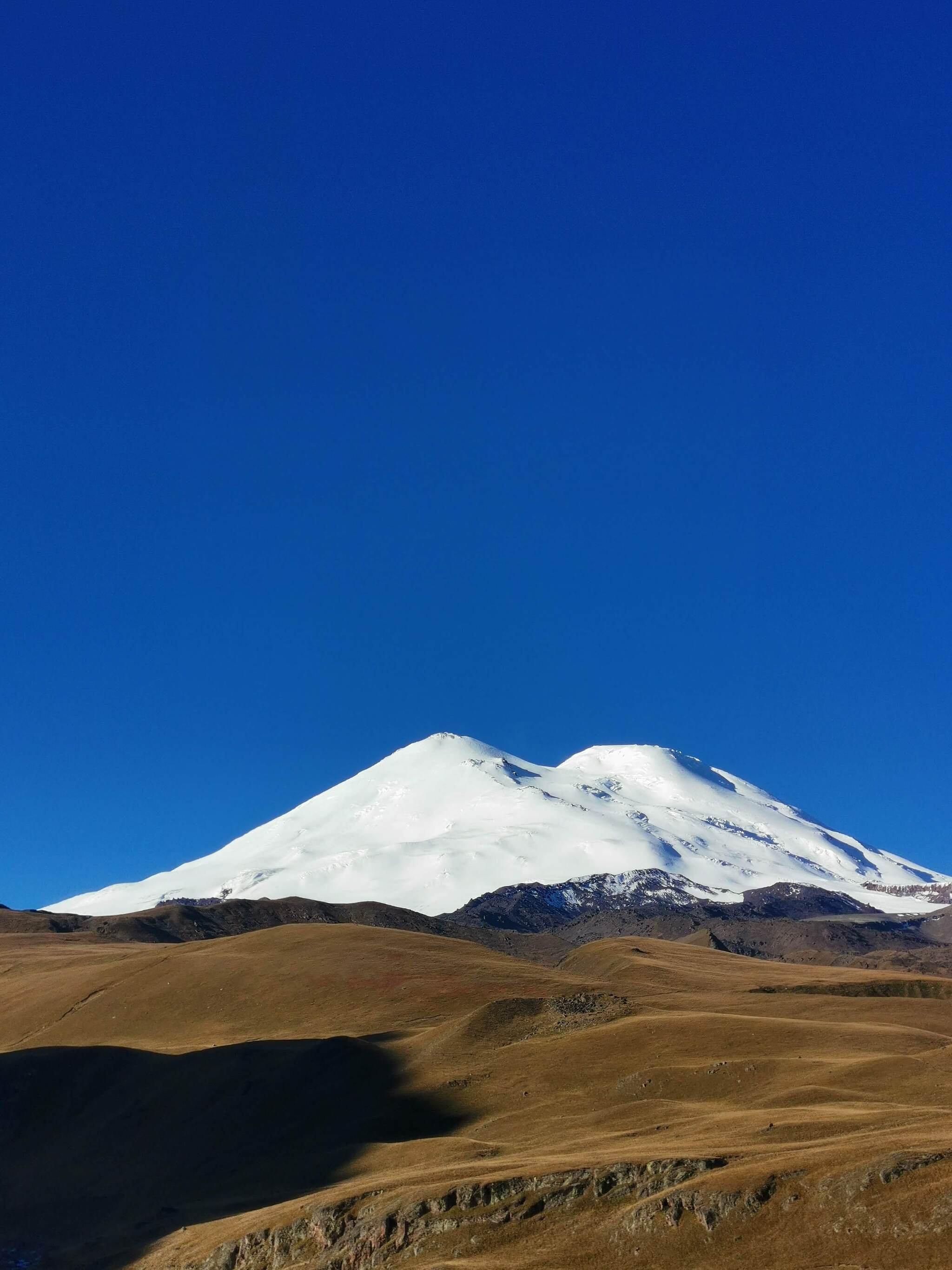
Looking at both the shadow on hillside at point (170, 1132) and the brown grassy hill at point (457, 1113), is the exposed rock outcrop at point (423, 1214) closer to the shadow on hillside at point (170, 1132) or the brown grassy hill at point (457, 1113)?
the brown grassy hill at point (457, 1113)

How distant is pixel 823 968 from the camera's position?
168750 millimetres

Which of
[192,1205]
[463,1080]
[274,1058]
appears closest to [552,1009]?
[463,1080]

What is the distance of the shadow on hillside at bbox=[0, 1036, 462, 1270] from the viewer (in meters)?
74.1

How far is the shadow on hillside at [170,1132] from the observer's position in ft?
243

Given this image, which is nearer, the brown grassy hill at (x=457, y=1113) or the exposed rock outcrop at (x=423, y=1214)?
the brown grassy hill at (x=457, y=1113)

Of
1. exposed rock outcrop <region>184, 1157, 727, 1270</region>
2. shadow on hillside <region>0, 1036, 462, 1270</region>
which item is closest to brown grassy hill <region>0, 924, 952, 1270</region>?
exposed rock outcrop <region>184, 1157, 727, 1270</region>

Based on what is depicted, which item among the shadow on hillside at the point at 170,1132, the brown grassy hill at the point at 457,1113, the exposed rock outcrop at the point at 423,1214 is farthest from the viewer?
the shadow on hillside at the point at 170,1132

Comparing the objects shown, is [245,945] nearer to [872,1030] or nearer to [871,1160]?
[872,1030]

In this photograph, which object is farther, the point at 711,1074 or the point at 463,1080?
the point at 463,1080

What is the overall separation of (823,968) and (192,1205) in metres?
116

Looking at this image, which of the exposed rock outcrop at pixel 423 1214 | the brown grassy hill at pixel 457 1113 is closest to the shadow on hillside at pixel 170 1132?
the brown grassy hill at pixel 457 1113

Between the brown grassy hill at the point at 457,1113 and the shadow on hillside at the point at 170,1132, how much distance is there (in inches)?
10.1

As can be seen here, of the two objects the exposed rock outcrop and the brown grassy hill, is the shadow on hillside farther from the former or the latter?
the exposed rock outcrop

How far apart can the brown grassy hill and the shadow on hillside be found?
0.26 meters
